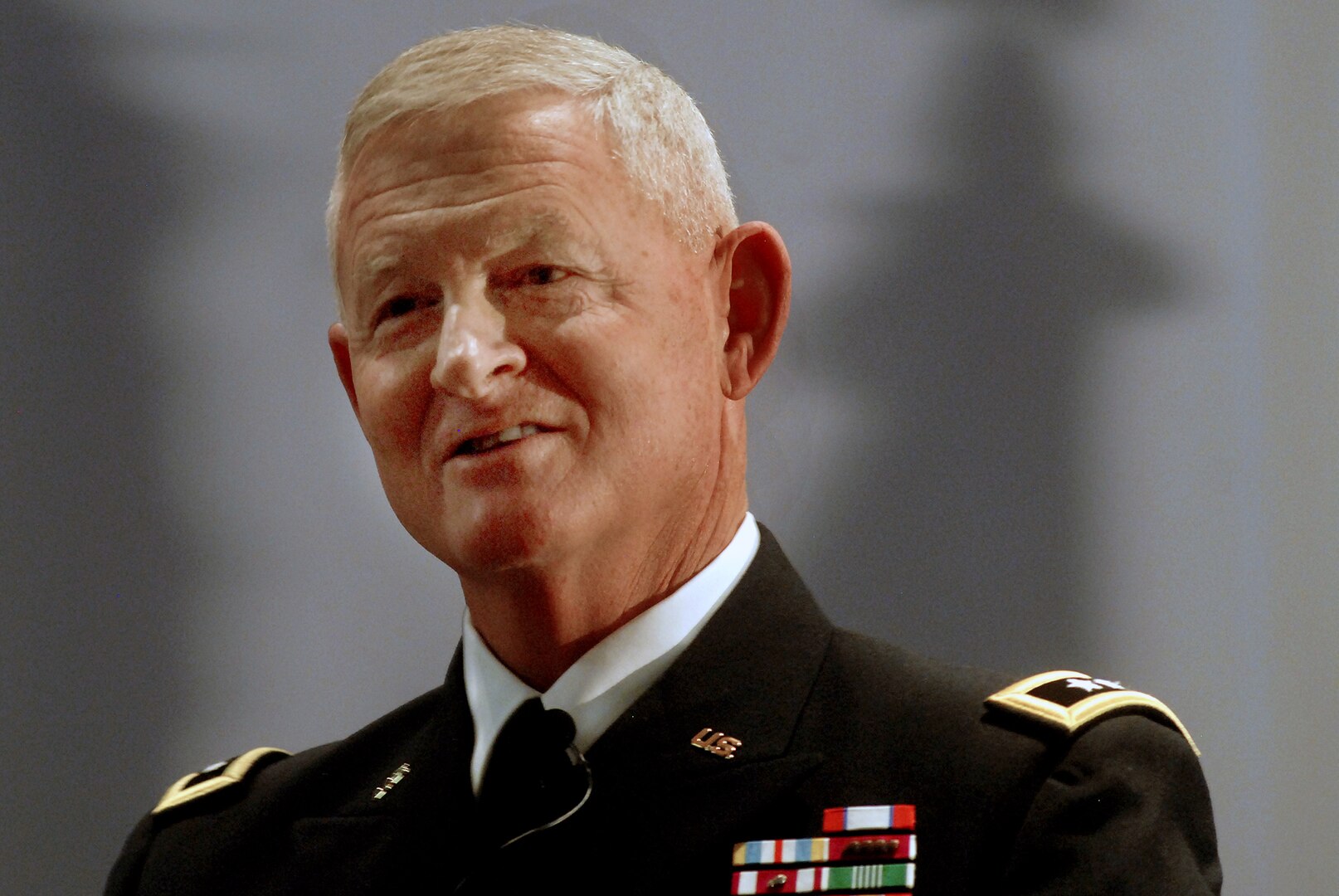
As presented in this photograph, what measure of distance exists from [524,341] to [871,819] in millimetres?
497

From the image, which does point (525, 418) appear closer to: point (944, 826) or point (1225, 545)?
point (944, 826)

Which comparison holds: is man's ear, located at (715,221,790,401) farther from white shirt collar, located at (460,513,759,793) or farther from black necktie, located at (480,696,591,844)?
black necktie, located at (480,696,591,844)

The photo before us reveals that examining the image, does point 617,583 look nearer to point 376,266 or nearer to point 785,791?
point 785,791

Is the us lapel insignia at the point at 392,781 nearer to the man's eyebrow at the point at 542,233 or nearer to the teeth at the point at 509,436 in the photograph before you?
the teeth at the point at 509,436

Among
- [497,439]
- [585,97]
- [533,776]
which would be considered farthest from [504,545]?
[585,97]

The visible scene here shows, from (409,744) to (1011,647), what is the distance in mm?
705

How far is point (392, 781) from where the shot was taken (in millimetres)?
1575

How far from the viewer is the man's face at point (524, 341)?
1384 millimetres

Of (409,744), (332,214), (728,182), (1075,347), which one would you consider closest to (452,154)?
(332,214)

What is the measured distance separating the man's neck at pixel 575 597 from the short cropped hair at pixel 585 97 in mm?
287

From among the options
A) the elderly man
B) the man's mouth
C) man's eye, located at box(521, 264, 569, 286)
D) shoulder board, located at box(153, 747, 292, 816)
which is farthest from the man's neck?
shoulder board, located at box(153, 747, 292, 816)

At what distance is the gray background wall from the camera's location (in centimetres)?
185

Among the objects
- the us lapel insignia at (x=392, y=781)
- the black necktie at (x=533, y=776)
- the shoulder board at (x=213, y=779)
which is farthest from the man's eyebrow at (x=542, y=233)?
the shoulder board at (x=213, y=779)

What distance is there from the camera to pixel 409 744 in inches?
66.5
